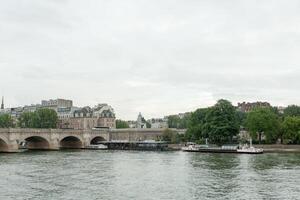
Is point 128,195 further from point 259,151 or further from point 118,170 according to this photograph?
point 259,151

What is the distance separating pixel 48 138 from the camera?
A: 113 metres

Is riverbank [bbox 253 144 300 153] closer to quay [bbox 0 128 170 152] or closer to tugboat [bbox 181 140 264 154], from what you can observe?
tugboat [bbox 181 140 264 154]

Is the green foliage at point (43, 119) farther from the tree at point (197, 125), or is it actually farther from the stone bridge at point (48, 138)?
the tree at point (197, 125)

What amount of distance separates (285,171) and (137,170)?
15777mm

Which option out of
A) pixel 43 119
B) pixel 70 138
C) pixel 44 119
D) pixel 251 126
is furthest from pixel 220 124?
pixel 43 119

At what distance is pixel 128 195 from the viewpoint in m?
37.5

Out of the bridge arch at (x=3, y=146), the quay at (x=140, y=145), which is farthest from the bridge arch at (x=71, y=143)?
the bridge arch at (x=3, y=146)

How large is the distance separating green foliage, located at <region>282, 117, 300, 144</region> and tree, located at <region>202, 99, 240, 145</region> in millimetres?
10113

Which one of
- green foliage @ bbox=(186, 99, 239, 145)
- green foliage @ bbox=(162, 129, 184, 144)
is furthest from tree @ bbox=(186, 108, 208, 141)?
green foliage @ bbox=(162, 129, 184, 144)

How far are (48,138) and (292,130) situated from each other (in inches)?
2038

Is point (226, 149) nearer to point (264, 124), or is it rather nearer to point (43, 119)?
point (264, 124)

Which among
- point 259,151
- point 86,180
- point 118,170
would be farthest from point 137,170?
point 259,151

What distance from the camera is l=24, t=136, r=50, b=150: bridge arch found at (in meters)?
114

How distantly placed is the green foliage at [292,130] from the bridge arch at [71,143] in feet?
161
